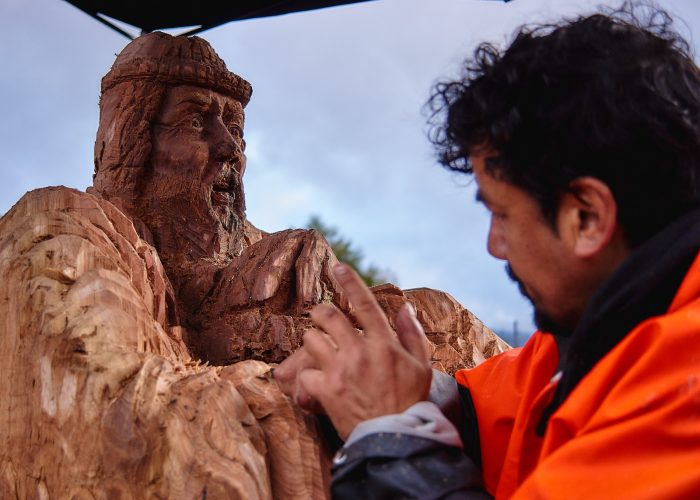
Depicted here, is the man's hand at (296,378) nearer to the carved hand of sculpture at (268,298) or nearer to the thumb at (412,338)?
the thumb at (412,338)

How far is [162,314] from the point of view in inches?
88.7

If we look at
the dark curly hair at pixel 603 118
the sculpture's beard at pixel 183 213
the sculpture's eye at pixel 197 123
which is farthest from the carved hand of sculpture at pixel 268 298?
the dark curly hair at pixel 603 118

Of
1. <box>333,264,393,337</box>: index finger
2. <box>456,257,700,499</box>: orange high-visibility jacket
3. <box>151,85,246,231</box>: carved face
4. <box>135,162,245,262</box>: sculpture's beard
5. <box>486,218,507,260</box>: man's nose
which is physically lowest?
<box>456,257,700,499</box>: orange high-visibility jacket

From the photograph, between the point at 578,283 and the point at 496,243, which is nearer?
the point at 578,283

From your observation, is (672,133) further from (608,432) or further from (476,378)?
(476,378)

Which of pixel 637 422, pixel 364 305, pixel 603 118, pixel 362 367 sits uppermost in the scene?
pixel 603 118

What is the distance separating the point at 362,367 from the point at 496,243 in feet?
1.19

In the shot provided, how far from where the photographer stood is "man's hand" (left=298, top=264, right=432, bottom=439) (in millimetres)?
1353

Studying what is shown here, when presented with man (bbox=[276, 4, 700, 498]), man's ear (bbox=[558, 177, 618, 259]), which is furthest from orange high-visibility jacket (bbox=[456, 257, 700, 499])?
man's ear (bbox=[558, 177, 618, 259])

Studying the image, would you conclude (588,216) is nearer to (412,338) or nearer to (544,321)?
(544,321)

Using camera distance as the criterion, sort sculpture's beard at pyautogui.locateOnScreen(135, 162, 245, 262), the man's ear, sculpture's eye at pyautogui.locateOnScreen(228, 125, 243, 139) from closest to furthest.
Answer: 1. the man's ear
2. sculpture's beard at pyautogui.locateOnScreen(135, 162, 245, 262)
3. sculpture's eye at pyautogui.locateOnScreen(228, 125, 243, 139)

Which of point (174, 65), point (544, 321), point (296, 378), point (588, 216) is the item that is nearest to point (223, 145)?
point (174, 65)

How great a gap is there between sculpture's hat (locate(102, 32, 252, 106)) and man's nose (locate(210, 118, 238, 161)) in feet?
0.64

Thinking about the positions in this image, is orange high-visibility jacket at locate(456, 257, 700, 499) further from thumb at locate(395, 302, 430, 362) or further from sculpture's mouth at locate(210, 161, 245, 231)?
sculpture's mouth at locate(210, 161, 245, 231)
